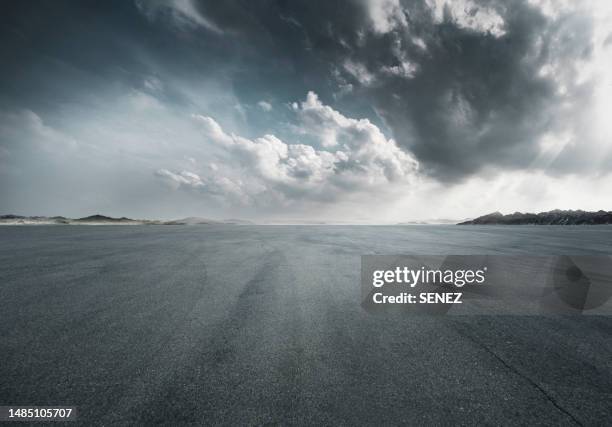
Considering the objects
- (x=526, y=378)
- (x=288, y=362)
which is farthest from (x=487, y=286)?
(x=288, y=362)

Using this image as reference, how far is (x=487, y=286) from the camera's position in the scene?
18.4 feet

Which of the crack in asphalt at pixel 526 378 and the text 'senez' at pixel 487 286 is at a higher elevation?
the text 'senez' at pixel 487 286

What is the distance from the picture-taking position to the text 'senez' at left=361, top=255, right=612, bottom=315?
429 cm

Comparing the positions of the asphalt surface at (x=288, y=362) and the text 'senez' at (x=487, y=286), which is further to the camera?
Answer: the text 'senez' at (x=487, y=286)

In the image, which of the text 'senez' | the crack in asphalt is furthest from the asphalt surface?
the text 'senez'

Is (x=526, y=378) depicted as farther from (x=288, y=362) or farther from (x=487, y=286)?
(x=487, y=286)

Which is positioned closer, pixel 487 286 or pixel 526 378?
pixel 526 378

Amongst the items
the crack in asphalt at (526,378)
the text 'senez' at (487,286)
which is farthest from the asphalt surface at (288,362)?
the text 'senez' at (487,286)

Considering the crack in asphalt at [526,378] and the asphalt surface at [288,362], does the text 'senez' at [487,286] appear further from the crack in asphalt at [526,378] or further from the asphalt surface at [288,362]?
the crack in asphalt at [526,378]

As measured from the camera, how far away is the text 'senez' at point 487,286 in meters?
4.29

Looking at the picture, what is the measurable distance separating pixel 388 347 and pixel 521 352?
157 cm

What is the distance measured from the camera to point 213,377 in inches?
92.0

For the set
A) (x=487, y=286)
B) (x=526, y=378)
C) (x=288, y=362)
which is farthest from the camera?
(x=487, y=286)

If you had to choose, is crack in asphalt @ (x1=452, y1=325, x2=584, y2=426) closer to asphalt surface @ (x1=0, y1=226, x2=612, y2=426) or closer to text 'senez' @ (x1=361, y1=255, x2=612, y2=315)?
asphalt surface @ (x1=0, y1=226, x2=612, y2=426)
